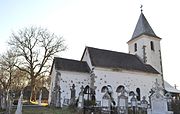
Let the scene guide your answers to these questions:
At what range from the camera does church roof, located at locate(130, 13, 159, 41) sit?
35.1 meters

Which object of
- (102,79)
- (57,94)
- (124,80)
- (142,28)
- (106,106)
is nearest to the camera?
(106,106)

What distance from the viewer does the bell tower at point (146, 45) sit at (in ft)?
110

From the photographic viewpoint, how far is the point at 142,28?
35688mm

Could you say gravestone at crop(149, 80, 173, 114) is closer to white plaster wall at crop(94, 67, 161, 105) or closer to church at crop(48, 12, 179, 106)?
church at crop(48, 12, 179, 106)

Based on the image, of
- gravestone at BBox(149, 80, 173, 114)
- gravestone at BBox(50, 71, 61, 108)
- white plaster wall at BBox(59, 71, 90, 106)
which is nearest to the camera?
gravestone at BBox(149, 80, 173, 114)

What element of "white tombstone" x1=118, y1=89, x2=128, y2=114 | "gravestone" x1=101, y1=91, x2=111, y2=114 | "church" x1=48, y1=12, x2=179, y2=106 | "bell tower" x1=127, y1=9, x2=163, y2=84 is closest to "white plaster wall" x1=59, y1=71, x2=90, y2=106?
"church" x1=48, y1=12, x2=179, y2=106

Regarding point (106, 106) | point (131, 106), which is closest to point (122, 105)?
point (131, 106)

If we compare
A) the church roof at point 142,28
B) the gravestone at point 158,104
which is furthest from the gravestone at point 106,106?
the church roof at point 142,28

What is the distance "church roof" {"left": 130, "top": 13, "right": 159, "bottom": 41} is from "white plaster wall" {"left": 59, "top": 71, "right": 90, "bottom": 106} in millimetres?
14014

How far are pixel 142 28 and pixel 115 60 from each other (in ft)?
33.4

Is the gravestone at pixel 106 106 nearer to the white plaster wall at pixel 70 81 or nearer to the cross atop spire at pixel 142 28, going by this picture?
the white plaster wall at pixel 70 81

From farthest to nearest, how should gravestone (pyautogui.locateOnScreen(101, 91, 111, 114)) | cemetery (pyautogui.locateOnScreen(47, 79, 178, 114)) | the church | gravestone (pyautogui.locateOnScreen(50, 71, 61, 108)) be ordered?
the church < gravestone (pyautogui.locateOnScreen(50, 71, 61, 108)) < gravestone (pyautogui.locateOnScreen(101, 91, 111, 114)) < cemetery (pyautogui.locateOnScreen(47, 79, 178, 114))

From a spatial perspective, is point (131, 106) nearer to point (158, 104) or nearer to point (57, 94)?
point (158, 104)

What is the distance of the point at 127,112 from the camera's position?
695 inches
